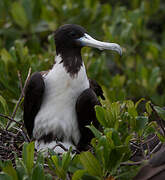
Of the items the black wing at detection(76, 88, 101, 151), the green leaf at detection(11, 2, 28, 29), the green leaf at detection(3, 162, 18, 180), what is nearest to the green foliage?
the green leaf at detection(3, 162, 18, 180)

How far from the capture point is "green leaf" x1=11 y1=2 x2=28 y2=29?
504 cm

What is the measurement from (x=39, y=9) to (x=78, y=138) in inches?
84.6

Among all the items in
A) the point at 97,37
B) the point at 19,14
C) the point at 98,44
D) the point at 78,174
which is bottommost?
the point at 97,37

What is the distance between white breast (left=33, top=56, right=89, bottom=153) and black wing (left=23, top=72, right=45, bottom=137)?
0.14ft

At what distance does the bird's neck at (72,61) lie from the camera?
328 centimetres

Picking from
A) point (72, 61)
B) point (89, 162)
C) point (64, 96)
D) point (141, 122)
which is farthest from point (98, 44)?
point (89, 162)

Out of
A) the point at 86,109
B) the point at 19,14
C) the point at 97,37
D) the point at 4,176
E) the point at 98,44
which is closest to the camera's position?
the point at 4,176

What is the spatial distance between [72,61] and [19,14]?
1.95 m

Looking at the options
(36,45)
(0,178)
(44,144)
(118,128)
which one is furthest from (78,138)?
(36,45)

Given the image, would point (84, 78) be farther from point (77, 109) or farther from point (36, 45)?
point (36, 45)

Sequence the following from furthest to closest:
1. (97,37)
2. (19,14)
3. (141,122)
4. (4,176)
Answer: (97,37)
(19,14)
(141,122)
(4,176)

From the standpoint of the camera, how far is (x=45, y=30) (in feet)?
17.3

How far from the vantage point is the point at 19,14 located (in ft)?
16.7

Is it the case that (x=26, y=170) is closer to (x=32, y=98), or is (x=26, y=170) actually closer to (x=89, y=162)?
(x=89, y=162)
